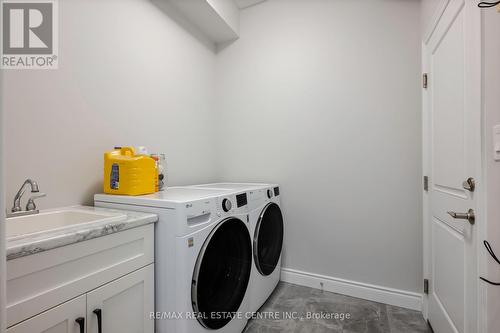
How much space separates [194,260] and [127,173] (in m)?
0.62

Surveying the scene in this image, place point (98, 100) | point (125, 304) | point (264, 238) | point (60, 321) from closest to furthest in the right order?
point (60, 321) → point (125, 304) → point (98, 100) → point (264, 238)

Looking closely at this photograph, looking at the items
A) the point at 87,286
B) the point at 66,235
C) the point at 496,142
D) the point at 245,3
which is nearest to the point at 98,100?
the point at 66,235

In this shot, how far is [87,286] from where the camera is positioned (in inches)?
35.4

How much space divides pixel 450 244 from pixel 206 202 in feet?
4.39

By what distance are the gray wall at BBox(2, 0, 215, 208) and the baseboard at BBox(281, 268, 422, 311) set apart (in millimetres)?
1328

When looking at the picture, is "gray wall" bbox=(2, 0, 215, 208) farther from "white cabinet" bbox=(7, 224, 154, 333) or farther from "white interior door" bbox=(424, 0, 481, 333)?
"white interior door" bbox=(424, 0, 481, 333)

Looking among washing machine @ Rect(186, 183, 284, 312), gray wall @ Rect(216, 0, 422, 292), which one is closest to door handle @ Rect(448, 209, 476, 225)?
gray wall @ Rect(216, 0, 422, 292)

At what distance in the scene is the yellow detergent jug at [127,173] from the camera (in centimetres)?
137

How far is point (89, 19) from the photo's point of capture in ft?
4.87

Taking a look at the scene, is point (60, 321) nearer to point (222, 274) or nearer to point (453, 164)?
point (222, 274)

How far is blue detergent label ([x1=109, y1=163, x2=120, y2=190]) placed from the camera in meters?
1.39

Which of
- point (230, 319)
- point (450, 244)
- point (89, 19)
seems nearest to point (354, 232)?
point (450, 244)

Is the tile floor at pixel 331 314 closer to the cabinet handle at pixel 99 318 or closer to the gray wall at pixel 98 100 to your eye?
the cabinet handle at pixel 99 318

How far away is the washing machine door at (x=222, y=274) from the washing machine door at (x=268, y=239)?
0.16 metres
